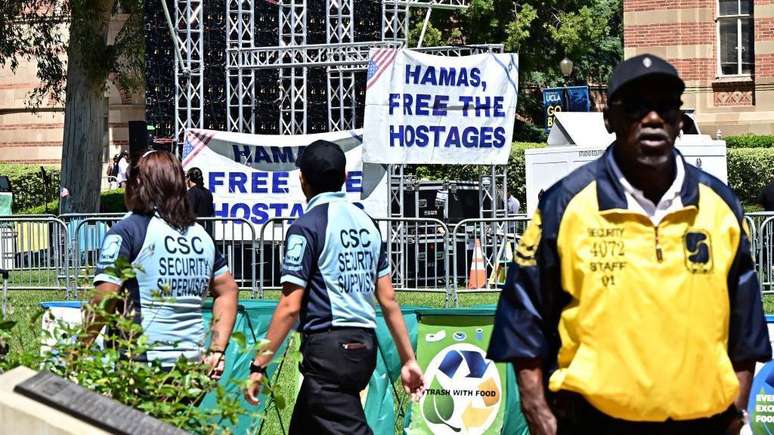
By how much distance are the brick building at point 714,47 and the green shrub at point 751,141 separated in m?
1.11

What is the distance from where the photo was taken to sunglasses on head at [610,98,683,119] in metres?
4.24

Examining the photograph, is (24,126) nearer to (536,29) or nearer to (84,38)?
(536,29)

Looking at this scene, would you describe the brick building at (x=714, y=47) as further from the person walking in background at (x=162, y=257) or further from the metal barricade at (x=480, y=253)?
the person walking in background at (x=162, y=257)

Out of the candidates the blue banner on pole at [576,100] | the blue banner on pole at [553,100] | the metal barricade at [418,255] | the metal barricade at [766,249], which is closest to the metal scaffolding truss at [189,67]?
the metal barricade at [418,255]

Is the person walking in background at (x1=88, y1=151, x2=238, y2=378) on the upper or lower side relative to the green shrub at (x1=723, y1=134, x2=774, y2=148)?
lower

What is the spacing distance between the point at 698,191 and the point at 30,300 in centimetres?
1319

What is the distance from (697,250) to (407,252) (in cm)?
1247

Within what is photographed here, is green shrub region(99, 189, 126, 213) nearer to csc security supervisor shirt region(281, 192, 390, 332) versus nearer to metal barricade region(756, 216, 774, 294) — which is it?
metal barricade region(756, 216, 774, 294)

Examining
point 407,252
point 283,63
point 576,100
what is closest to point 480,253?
point 407,252

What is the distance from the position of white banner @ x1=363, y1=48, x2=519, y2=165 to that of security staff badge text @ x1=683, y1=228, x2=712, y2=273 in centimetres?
1192

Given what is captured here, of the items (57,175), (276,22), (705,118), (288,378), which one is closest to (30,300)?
(288,378)

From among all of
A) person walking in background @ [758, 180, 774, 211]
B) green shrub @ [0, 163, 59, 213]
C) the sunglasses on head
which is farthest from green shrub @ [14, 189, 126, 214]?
the sunglasses on head

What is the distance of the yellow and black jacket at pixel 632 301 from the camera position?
415cm

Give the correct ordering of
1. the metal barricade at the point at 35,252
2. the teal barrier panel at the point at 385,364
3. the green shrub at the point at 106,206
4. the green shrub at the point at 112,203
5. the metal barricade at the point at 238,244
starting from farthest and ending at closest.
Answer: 1. the green shrub at the point at 106,206
2. the green shrub at the point at 112,203
3. the metal barricade at the point at 35,252
4. the metal barricade at the point at 238,244
5. the teal barrier panel at the point at 385,364
